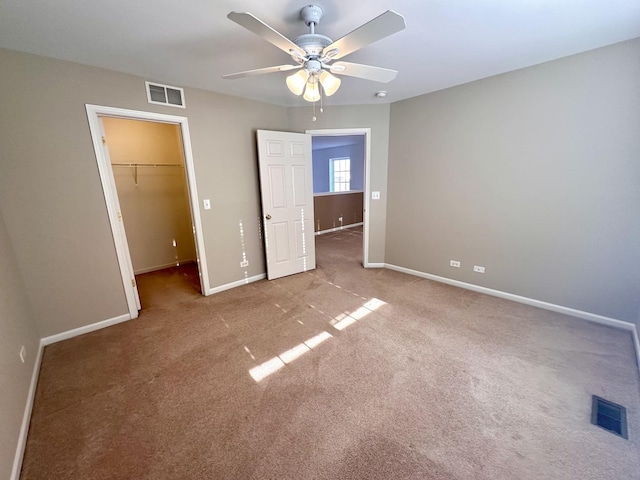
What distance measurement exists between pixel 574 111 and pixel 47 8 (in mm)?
4094

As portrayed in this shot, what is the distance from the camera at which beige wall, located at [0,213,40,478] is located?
1.28 m

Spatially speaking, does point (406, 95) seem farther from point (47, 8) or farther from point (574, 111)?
point (47, 8)

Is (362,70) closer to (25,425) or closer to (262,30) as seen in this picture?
(262,30)

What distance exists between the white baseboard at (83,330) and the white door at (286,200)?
1.77 metres

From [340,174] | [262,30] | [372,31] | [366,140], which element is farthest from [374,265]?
[340,174]

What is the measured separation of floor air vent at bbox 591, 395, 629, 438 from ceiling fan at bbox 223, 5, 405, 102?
2.45 metres

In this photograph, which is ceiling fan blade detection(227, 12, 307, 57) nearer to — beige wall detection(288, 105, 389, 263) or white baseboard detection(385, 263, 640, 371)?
beige wall detection(288, 105, 389, 263)

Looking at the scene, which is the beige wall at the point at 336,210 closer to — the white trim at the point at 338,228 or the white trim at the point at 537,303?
the white trim at the point at 338,228

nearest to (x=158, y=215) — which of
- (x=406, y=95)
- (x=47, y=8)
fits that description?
(x=47, y=8)

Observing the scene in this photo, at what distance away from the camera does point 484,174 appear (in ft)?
9.68

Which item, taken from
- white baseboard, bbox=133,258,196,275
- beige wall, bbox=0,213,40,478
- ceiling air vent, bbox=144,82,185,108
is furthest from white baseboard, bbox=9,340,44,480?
ceiling air vent, bbox=144,82,185,108

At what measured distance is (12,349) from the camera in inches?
63.4

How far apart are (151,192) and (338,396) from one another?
13.6ft

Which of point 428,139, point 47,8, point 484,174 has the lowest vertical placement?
point 484,174
